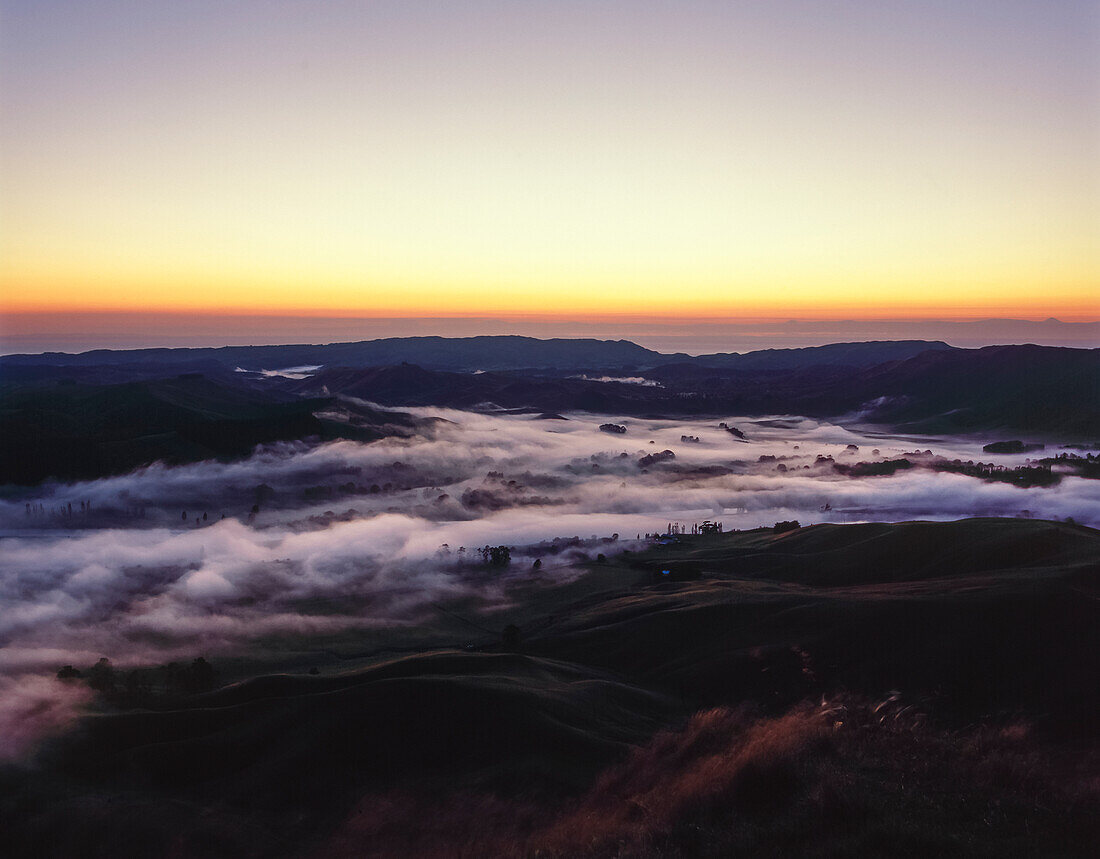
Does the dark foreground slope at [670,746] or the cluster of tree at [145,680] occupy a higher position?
the dark foreground slope at [670,746]

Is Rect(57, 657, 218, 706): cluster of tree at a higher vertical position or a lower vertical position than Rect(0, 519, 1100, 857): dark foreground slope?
lower

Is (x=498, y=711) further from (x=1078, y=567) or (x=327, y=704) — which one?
(x=1078, y=567)

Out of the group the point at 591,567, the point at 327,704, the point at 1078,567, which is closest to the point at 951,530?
the point at 1078,567

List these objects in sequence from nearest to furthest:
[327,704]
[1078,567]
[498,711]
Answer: [498,711] < [327,704] < [1078,567]

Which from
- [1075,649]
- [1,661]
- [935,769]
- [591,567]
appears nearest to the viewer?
[935,769]

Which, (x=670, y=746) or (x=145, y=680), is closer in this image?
(x=670, y=746)

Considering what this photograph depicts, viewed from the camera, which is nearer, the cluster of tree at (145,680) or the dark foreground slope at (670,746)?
the dark foreground slope at (670,746)

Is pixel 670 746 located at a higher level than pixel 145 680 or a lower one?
higher

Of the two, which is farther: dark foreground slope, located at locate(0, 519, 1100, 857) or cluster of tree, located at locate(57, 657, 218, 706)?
cluster of tree, located at locate(57, 657, 218, 706)
